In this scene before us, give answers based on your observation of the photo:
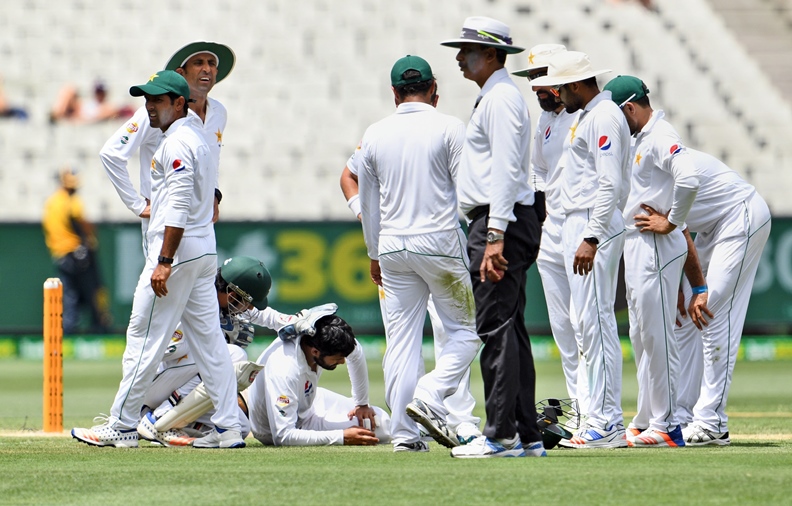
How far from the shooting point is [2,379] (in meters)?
13.9

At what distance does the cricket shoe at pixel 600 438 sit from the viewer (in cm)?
694

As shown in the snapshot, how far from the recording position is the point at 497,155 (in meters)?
6.02

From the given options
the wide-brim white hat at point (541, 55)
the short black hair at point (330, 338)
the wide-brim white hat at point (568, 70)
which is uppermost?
the wide-brim white hat at point (541, 55)

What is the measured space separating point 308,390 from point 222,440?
0.73m

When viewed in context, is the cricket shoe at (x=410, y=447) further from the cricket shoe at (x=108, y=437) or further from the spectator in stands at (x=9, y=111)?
the spectator in stands at (x=9, y=111)

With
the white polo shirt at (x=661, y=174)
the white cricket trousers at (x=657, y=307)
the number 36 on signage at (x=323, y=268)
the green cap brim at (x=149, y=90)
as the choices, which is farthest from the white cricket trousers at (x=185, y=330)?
the number 36 on signage at (x=323, y=268)

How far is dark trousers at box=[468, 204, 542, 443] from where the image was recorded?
5.98 meters

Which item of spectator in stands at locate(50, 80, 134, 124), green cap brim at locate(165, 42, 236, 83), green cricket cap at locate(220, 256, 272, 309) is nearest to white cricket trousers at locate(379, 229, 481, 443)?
green cricket cap at locate(220, 256, 272, 309)

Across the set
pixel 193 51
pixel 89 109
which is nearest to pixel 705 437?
pixel 193 51

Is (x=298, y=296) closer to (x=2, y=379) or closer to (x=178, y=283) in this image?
(x=2, y=379)

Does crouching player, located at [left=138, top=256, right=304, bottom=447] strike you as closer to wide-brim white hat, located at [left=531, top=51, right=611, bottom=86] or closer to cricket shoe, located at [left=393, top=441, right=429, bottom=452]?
cricket shoe, located at [left=393, top=441, right=429, bottom=452]

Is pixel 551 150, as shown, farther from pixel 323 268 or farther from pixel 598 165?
pixel 323 268

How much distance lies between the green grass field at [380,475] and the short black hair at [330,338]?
22.2 inches

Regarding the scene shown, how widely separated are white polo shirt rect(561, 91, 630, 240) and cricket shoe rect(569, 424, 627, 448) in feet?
3.55
